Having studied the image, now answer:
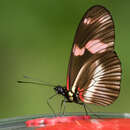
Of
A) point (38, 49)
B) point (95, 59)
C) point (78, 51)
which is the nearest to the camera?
→ point (78, 51)

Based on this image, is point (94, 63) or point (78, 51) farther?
point (94, 63)

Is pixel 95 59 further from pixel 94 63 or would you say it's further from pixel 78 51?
pixel 78 51

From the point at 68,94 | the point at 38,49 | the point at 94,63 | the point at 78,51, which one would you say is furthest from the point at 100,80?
the point at 38,49

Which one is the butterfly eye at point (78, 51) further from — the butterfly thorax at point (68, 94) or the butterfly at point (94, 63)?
the butterfly thorax at point (68, 94)

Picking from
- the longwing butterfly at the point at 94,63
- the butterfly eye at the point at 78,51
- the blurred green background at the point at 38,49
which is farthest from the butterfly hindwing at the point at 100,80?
the blurred green background at the point at 38,49

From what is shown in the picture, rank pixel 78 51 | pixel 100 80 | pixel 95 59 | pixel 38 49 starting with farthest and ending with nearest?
pixel 38 49
pixel 100 80
pixel 95 59
pixel 78 51

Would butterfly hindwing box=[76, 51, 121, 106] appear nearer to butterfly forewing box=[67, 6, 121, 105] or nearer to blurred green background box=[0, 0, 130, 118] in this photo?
butterfly forewing box=[67, 6, 121, 105]
